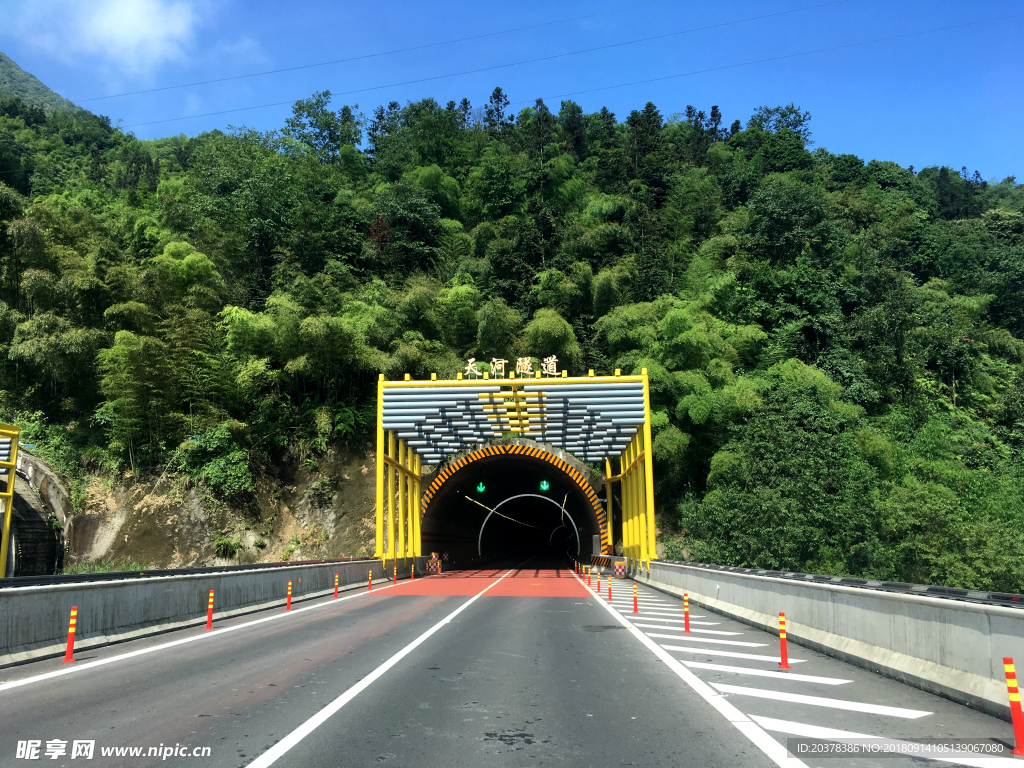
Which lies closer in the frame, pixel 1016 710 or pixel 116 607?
pixel 1016 710

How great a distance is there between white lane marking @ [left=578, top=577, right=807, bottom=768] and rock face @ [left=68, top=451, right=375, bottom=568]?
33.7 meters

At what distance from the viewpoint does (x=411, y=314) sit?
4697 centimetres

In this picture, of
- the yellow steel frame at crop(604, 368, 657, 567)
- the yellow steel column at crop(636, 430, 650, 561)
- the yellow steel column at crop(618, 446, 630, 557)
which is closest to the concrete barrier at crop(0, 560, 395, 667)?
the yellow steel frame at crop(604, 368, 657, 567)

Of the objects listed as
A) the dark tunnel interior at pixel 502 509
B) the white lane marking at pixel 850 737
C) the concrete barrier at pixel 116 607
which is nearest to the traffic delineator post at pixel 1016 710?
the white lane marking at pixel 850 737

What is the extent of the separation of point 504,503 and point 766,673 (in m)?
49.6


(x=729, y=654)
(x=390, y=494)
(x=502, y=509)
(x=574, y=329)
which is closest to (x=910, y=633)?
(x=729, y=654)

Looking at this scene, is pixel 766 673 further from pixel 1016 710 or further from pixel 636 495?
pixel 636 495

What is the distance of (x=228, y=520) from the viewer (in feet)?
133

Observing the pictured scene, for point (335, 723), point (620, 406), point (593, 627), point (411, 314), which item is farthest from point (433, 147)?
point (335, 723)

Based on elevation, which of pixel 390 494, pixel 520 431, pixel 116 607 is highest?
pixel 520 431

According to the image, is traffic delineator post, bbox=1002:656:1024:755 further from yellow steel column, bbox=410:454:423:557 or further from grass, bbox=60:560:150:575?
grass, bbox=60:560:150:575

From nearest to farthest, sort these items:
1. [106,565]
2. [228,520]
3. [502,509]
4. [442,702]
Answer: [442,702] → [106,565] → [228,520] → [502,509]

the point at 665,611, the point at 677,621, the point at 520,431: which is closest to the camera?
the point at 677,621

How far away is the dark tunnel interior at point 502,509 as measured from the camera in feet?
137
